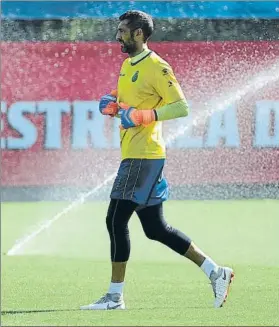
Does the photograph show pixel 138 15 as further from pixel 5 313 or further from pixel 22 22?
pixel 22 22

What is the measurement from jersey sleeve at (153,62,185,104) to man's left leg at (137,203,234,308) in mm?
560

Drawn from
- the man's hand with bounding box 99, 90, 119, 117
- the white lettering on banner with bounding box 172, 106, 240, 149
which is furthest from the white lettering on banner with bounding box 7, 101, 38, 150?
the man's hand with bounding box 99, 90, 119, 117

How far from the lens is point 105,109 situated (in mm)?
6727

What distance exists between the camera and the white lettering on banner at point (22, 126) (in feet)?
44.4

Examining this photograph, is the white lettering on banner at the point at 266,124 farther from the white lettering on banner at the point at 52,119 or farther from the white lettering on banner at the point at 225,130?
the white lettering on banner at the point at 52,119

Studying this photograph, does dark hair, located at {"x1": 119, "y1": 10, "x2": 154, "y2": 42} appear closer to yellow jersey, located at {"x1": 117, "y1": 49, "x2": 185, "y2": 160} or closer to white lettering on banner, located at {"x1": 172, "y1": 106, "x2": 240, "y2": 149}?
yellow jersey, located at {"x1": 117, "y1": 49, "x2": 185, "y2": 160}

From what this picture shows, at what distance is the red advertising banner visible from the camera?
1355 centimetres

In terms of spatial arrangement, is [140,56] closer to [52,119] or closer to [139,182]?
[139,182]

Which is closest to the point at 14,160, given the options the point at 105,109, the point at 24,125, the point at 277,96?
the point at 24,125

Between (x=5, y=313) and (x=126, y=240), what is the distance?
70 centimetres

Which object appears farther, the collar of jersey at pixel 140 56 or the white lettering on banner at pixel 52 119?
the white lettering on banner at pixel 52 119

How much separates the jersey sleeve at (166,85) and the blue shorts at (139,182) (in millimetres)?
338

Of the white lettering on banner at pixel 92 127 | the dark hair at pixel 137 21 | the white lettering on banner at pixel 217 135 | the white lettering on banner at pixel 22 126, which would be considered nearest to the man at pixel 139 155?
the dark hair at pixel 137 21

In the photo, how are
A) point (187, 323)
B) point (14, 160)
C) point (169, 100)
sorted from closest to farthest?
point (187, 323) → point (169, 100) → point (14, 160)
